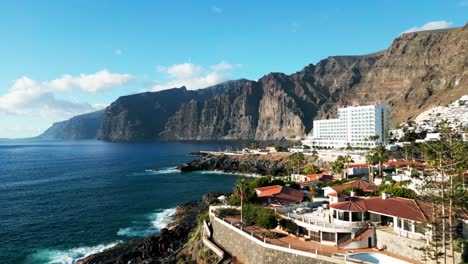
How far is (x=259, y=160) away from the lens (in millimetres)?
136625

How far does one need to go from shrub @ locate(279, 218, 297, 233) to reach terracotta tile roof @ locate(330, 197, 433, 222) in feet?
14.2

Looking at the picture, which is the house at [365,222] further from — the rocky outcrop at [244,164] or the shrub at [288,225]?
the rocky outcrop at [244,164]

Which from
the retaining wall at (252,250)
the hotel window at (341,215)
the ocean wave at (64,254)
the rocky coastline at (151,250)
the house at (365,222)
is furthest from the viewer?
the ocean wave at (64,254)

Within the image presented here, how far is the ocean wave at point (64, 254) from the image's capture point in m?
44.3

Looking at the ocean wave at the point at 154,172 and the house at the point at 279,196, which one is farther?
the ocean wave at the point at 154,172

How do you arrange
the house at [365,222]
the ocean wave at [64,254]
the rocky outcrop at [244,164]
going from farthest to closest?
the rocky outcrop at [244,164]
the ocean wave at [64,254]
the house at [365,222]

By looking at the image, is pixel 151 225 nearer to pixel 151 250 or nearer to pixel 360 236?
pixel 151 250

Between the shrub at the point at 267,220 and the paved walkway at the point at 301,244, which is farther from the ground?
the shrub at the point at 267,220

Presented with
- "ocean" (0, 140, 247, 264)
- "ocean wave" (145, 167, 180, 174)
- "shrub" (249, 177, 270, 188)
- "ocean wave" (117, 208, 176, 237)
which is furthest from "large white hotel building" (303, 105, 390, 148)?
"ocean wave" (117, 208, 176, 237)

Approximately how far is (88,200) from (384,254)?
6796 cm

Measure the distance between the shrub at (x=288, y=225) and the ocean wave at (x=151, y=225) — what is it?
26476mm

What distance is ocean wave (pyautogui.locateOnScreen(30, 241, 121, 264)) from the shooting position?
44344 mm

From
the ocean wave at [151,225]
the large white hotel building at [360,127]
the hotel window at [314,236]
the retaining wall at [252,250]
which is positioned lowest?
the ocean wave at [151,225]

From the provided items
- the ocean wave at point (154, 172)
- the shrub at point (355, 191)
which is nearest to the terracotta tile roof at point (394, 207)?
the shrub at point (355, 191)
